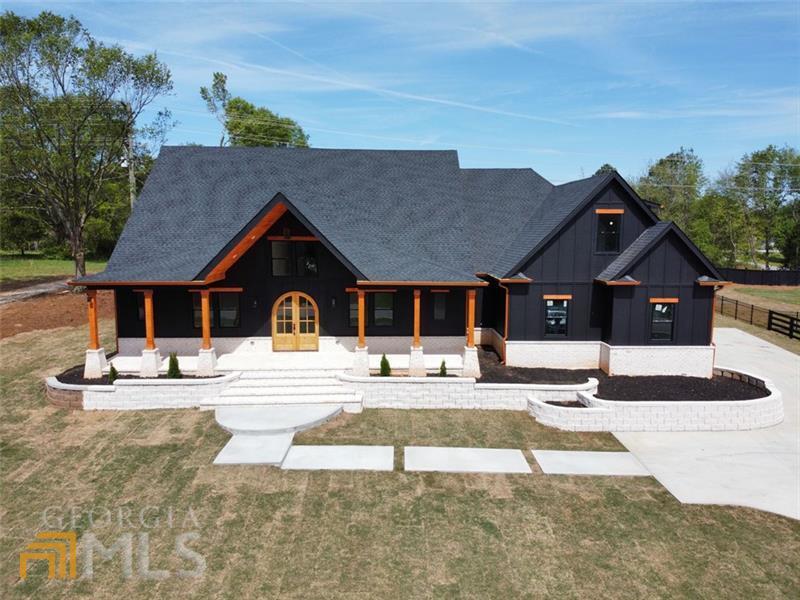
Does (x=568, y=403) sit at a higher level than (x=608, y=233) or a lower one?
lower

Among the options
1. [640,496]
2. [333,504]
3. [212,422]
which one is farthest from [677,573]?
[212,422]

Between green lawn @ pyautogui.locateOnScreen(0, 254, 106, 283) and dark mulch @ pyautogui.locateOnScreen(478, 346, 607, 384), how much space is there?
1670 inches

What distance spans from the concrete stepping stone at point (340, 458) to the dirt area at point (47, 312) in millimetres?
20016

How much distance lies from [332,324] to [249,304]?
323 cm

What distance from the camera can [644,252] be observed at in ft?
61.8

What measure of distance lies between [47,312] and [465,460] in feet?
90.7

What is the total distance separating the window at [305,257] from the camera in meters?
20.5

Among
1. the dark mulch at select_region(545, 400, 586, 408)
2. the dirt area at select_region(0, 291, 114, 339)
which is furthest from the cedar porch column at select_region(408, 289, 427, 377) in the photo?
the dirt area at select_region(0, 291, 114, 339)

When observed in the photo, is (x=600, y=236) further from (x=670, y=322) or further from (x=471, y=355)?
(x=471, y=355)

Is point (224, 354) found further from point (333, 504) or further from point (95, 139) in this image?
point (95, 139)

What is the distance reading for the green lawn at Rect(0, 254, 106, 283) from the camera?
154 ft

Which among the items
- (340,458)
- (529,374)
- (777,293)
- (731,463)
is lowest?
(731,463)

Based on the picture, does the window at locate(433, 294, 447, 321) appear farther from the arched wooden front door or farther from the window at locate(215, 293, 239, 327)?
the window at locate(215, 293, 239, 327)

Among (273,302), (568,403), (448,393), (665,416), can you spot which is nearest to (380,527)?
(448,393)
